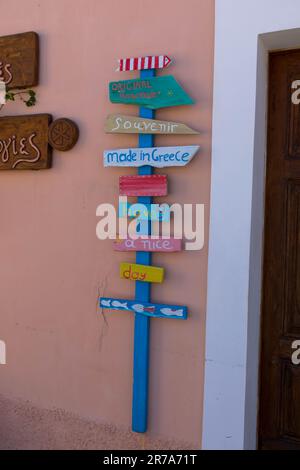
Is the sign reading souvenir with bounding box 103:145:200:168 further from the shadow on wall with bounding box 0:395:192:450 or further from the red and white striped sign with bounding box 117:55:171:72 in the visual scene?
the shadow on wall with bounding box 0:395:192:450

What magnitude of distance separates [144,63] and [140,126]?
37cm

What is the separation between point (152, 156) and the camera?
8.78 ft

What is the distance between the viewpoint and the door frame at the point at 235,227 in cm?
249

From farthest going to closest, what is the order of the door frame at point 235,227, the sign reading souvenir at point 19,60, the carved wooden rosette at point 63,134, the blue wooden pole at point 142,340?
1. the sign reading souvenir at point 19,60
2. the carved wooden rosette at point 63,134
3. the blue wooden pole at point 142,340
4. the door frame at point 235,227

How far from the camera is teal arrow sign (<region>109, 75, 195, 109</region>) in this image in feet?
8.59

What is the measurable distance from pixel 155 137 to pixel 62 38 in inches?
39.1

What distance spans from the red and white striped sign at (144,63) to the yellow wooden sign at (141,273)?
1.16m

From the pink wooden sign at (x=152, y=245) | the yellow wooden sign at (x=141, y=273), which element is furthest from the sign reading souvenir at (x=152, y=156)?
the yellow wooden sign at (x=141, y=273)

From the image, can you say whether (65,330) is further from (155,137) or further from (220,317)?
(155,137)

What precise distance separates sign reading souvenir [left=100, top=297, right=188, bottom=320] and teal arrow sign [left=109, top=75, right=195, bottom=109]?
116 cm

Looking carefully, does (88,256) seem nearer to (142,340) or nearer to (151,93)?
(142,340)

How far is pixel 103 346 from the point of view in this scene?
115 inches

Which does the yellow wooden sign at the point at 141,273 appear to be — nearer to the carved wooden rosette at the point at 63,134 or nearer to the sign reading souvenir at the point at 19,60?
the carved wooden rosette at the point at 63,134

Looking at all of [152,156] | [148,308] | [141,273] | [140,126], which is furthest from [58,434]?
[140,126]
